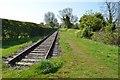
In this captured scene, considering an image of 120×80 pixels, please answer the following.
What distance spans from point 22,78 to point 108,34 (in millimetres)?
19930

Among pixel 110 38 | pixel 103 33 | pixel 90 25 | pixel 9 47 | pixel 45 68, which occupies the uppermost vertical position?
pixel 90 25

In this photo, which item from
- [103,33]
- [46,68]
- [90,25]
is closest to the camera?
[46,68]

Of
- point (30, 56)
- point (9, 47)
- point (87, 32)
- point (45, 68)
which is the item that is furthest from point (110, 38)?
point (45, 68)

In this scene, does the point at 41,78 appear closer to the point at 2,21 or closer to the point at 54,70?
the point at 54,70

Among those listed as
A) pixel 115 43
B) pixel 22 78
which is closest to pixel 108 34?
pixel 115 43

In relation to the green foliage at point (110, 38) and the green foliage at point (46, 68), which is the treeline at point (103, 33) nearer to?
the green foliage at point (110, 38)

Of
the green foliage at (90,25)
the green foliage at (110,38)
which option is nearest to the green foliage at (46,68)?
the green foliage at (110,38)

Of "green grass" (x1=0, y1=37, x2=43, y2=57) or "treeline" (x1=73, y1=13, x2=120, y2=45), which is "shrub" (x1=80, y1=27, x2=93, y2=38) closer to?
"treeline" (x1=73, y1=13, x2=120, y2=45)

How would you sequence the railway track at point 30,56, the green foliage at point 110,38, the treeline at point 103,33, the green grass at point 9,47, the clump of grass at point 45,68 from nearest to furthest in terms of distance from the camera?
1. the clump of grass at point 45,68
2. the railway track at point 30,56
3. the green grass at point 9,47
4. the green foliage at point 110,38
5. the treeline at point 103,33

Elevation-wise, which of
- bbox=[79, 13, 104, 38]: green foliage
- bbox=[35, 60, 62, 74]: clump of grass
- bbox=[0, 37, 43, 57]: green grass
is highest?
bbox=[79, 13, 104, 38]: green foliage

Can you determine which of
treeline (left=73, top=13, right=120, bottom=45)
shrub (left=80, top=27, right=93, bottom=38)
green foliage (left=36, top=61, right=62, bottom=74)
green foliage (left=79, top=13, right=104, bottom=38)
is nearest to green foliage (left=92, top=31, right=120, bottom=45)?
treeline (left=73, top=13, right=120, bottom=45)

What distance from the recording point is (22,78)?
7492mm

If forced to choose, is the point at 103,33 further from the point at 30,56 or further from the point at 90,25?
the point at 30,56

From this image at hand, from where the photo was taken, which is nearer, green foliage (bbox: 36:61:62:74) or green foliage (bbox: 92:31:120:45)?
green foliage (bbox: 36:61:62:74)
